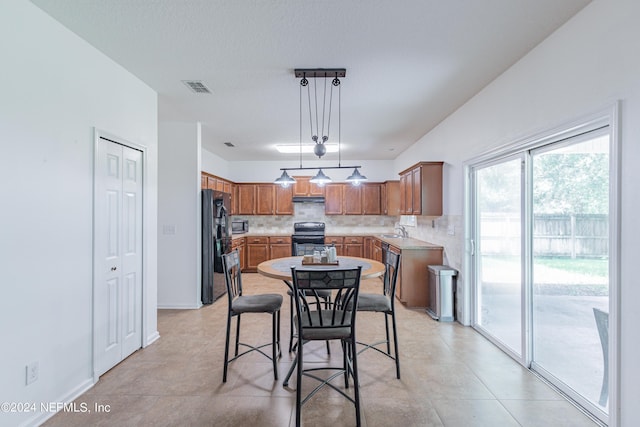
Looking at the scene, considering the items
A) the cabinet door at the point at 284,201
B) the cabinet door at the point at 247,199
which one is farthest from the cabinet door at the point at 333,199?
the cabinet door at the point at 247,199

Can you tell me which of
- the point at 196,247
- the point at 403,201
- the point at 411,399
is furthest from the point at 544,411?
the point at 196,247

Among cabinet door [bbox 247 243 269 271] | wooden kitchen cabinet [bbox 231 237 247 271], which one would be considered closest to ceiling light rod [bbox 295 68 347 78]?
wooden kitchen cabinet [bbox 231 237 247 271]

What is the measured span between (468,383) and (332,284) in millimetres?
1477

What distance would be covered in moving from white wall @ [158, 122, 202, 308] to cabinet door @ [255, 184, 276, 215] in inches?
110

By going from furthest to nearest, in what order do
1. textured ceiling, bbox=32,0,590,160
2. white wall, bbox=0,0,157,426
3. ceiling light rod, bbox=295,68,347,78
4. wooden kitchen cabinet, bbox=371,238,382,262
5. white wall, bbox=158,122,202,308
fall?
wooden kitchen cabinet, bbox=371,238,382,262 → white wall, bbox=158,122,202,308 → ceiling light rod, bbox=295,68,347,78 → textured ceiling, bbox=32,0,590,160 → white wall, bbox=0,0,157,426

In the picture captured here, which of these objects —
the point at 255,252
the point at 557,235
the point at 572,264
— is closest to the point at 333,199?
the point at 255,252

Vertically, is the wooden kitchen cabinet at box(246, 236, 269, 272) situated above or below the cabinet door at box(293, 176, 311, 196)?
below

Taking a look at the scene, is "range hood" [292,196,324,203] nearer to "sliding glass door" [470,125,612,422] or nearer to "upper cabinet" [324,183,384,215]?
"upper cabinet" [324,183,384,215]

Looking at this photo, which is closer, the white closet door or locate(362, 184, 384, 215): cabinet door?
the white closet door

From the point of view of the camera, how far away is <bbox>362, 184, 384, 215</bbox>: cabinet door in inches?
273

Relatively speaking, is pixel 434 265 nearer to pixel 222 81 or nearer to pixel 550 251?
pixel 550 251

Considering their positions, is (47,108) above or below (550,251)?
above

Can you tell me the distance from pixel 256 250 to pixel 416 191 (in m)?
3.81

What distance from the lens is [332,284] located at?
195 centimetres
